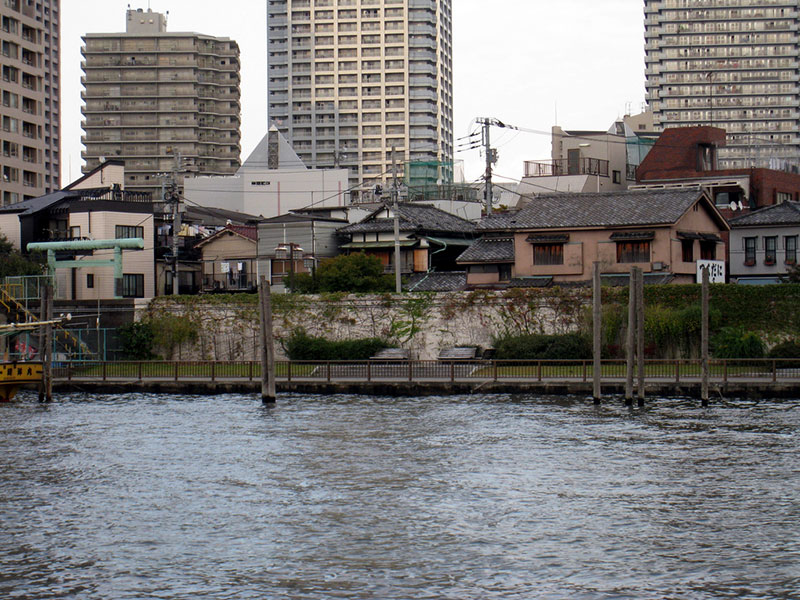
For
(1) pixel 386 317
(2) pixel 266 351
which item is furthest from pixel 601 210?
(2) pixel 266 351

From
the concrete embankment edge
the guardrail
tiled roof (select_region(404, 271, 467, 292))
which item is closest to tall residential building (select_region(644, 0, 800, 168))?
tiled roof (select_region(404, 271, 467, 292))

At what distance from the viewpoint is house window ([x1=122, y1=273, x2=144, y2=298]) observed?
229 ft

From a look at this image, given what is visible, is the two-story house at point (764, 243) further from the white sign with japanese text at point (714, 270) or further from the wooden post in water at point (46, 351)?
the wooden post in water at point (46, 351)

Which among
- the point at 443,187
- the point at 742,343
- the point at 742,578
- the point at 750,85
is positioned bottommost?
the point at 742,578

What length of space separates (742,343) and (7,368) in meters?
32.8

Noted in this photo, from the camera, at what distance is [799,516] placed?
2384cm

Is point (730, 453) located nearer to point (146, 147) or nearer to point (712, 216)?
point (712, 216)

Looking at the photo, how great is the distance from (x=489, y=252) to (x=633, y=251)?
8.86 m

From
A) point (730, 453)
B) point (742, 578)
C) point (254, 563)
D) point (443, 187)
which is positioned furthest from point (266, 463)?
point (443, 187)

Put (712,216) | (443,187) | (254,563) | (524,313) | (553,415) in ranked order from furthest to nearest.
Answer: (443,187) → (712,216) → (524,313) → (553,415) → (254,563)

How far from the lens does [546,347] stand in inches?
2055

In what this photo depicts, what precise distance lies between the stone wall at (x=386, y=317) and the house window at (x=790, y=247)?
67.3 ft

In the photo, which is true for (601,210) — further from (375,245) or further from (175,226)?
(175,226)

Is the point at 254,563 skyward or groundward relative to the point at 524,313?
groundward
